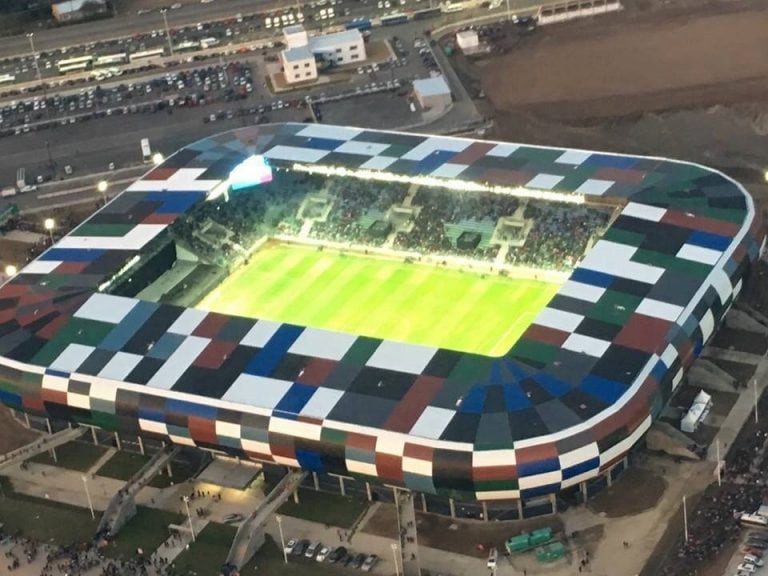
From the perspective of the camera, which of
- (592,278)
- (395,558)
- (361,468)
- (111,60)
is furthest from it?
(111,60)

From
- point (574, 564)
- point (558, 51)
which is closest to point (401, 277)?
point (574, 564)

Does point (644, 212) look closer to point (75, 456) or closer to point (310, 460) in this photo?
point (310, 460)

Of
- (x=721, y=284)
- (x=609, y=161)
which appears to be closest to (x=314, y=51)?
(x=609, y=161)

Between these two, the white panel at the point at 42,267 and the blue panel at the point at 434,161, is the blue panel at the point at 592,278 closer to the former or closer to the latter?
the blue panel at the point at 434,161

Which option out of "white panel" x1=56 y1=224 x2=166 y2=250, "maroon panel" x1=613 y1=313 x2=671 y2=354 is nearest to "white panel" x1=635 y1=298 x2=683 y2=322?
"maroon panel" x1=613 y1=313 x2=671 y2=354

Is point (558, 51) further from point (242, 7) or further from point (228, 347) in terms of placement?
point (228, 347)

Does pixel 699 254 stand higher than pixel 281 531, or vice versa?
pixel 699 254

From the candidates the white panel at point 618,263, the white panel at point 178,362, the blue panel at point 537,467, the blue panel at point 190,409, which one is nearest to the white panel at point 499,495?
the blue panel at point 537,467

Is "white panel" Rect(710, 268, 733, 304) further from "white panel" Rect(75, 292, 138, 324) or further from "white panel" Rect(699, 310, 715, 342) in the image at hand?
"white panel" Rect(75, 292, 138, 324)
